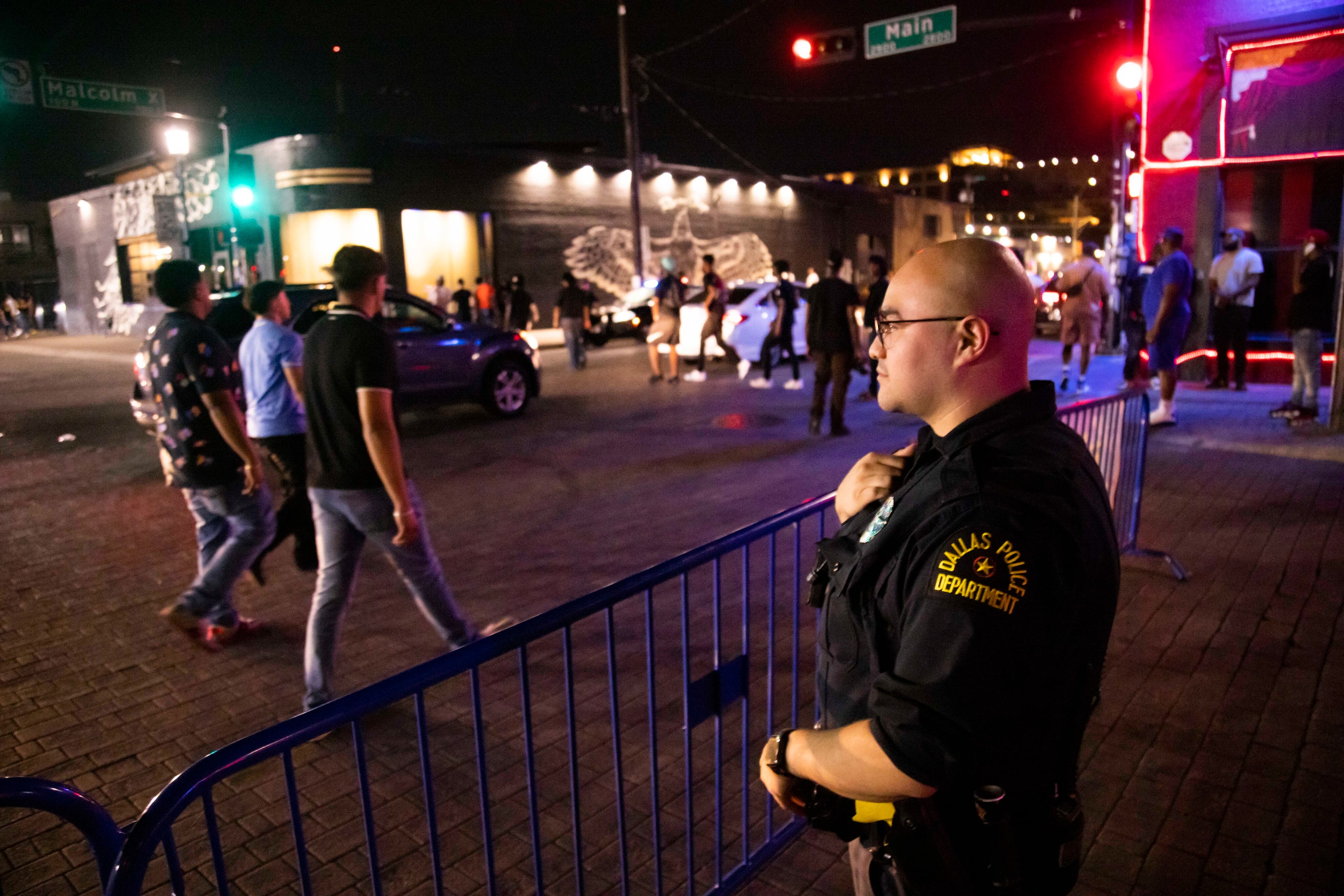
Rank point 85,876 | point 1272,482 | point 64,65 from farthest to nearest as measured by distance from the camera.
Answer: point 64,65, point 1272,482, point 85,876

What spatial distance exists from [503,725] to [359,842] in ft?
2.86

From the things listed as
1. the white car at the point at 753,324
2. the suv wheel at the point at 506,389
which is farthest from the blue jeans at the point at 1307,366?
the suv wheel at the point at 506,389

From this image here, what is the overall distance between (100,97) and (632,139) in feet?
38.9

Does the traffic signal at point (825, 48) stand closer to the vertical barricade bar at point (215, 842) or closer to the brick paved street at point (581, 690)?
the brick paved street at point (581, 690)

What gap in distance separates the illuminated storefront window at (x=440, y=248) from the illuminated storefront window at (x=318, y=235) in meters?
1.53

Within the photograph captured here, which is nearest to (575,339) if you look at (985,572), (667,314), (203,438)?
(667,314)

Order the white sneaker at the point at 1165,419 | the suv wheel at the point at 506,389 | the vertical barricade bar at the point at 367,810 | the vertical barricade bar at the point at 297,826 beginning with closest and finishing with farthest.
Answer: the vertical barricade bar at the point at 297,826
the vertical barricade bar at the point at 367,810
the white sneaker at the point at 1165,419
the suv wheel at the point at 506,389

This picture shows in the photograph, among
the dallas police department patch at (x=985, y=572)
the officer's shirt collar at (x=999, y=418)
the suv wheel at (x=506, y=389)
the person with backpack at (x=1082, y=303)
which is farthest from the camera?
the person with backpack at (x=1082, y=303)

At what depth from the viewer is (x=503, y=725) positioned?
396 centimetres

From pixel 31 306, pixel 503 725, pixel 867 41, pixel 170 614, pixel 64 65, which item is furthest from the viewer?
pixel 31 306

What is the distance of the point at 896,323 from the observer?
64.6 inches

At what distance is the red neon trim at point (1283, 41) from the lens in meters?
11.3

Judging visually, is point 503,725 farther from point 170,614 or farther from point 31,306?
point 31,306

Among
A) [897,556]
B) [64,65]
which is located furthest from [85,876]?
[64,65]
